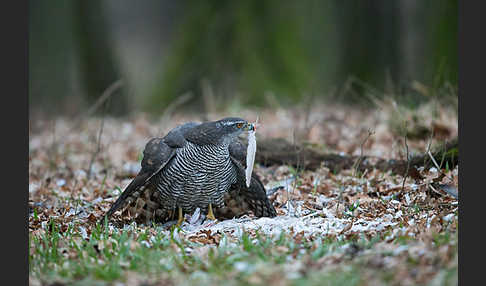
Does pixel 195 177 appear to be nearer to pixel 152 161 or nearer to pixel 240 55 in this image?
pixel 152 161

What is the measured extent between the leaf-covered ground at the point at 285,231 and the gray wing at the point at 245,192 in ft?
0.49

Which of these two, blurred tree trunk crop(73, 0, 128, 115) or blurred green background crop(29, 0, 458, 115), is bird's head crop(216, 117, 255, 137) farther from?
blurred tree trunk crop(73, 0, 128, 115)

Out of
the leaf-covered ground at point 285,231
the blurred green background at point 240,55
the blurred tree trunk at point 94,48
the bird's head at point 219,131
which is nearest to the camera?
the leaf-covered ground at point 285,231

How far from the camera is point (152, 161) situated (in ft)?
16.0

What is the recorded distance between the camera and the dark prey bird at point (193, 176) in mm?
4836

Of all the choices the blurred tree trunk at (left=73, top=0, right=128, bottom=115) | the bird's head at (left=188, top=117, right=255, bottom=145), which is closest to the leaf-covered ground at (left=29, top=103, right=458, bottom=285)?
the bird's head at (left=188, top=117, right=255, bottom=145)

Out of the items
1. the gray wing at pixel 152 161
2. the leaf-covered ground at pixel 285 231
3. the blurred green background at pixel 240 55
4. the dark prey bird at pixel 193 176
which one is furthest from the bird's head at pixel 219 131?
the blurred green background at pixel 240 55

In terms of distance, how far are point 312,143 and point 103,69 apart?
654cm

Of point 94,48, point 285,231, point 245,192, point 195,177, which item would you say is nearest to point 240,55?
point 94,48

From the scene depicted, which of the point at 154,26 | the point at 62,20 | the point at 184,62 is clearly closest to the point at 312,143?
the point at 184,62

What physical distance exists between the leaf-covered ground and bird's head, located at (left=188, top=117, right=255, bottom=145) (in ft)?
2.66

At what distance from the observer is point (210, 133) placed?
189 inches

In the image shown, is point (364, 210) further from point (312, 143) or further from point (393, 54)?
point (393, 54)

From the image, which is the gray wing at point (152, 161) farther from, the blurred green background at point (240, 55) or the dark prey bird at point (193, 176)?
the blurred green background at point (240, 55)
